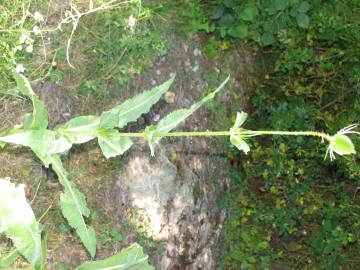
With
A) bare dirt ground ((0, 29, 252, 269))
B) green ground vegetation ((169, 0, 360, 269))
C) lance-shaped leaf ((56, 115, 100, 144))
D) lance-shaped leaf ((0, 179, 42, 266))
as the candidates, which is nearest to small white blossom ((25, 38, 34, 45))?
bare dirt ground ((0, 29, 252, 269))

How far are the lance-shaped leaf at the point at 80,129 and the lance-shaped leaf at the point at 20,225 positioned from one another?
0.32 meters

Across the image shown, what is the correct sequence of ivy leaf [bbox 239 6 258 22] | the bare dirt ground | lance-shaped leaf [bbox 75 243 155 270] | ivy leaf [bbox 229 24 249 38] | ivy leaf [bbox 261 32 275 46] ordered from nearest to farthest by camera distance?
lance-shaped leaf [bbox 75 243 155 270]
the bare dirt ground
ivy leaf [bbox 239 6 258 22]
ivy leaf [bbox 229 24 249 38]
ivy leaf [bbox 261 32 275 46]

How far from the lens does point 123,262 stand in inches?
88.7

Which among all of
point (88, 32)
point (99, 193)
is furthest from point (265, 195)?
point (88, 32)

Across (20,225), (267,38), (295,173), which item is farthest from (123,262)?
(267,38)

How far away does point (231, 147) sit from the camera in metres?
4.20

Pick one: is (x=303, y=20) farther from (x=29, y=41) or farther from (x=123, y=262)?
(x=123, y=262)

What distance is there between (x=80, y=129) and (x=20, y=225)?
0.51 m

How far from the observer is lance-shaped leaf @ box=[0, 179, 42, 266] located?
2092 mm

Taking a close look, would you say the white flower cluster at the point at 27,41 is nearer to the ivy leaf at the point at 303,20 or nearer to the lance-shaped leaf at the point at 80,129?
the lance-shaped leaf at the point at 80,129

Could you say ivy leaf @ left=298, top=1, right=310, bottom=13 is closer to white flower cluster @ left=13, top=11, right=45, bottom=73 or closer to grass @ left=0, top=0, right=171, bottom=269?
grass @ left=0, top=0, right=171, bottom=269

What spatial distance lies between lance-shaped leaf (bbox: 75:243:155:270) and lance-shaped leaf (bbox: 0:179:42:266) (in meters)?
0.24

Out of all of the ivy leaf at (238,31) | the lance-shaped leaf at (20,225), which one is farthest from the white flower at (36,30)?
the ivy leaf at (238,31)

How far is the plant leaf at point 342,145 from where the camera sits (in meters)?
1.47
